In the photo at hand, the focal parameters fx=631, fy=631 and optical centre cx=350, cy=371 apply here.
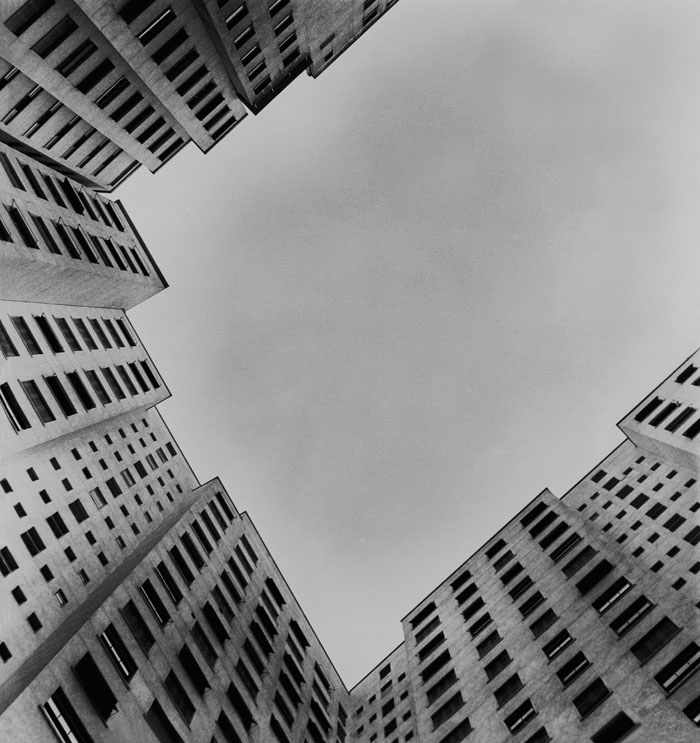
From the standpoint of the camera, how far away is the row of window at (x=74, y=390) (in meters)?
34.0

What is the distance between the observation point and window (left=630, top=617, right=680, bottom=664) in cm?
2626

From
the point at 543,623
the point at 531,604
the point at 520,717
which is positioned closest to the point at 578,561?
the point at 531,604

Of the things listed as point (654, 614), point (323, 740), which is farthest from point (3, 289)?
point (654, 614)

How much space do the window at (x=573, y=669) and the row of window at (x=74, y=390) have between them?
29.5 meters

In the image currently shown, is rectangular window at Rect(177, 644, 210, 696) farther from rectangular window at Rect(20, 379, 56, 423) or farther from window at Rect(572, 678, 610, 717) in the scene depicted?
window at Rect(572, 678, 610, 717)

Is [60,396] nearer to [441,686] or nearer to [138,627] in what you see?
[138,627]

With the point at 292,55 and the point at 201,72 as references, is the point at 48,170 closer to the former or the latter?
the point at 201,72

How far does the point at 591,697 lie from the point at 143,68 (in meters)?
39.4

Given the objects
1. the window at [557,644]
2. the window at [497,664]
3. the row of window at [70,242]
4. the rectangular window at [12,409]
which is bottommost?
the window at [497,664]

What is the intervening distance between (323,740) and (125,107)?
4326cm

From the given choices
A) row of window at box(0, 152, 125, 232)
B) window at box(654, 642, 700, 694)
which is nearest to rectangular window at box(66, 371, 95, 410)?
row of window at box(0, 152, 125, 232)

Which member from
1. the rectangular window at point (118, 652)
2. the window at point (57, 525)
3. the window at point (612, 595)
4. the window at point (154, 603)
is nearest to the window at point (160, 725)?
the rectangular window at point (118, 652)

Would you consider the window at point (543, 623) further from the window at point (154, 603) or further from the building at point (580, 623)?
the window at point (154, 603)

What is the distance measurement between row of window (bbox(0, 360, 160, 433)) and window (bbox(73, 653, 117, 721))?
14271 millimetres
